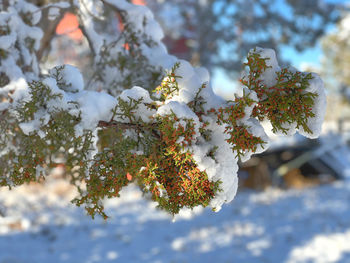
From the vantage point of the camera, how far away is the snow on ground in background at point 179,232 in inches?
268

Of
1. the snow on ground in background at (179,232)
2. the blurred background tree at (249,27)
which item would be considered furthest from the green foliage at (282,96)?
the blurred background tree at (249,27)

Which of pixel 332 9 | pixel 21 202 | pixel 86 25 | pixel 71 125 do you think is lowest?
pixel 71 125

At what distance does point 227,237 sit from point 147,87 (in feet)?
19.5

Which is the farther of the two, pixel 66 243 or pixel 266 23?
pixel 266 23

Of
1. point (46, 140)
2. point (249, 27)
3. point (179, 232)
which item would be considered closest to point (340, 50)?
point (249, 27)

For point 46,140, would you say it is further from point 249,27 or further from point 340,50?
point 340,50

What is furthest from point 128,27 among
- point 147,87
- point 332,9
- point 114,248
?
point 332,9

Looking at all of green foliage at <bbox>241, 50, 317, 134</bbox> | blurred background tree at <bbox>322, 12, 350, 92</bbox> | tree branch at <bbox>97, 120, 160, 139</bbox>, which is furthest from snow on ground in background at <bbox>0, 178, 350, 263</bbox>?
blurred background tree at <bbox>322, 12, 350, 92</bbox>

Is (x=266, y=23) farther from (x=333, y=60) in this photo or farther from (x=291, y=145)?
(x=333, y=60)

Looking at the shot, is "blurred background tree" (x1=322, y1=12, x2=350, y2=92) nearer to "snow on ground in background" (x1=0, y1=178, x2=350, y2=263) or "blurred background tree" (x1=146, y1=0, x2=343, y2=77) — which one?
"blurred background tree" (x1=146, y1=0, x2=343, y2=77)

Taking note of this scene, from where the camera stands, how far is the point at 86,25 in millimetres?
3455

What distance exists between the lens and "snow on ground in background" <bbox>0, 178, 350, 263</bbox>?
268 inches

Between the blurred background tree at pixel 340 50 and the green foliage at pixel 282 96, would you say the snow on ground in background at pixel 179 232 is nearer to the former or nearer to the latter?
the green foliage at pixel 282 96

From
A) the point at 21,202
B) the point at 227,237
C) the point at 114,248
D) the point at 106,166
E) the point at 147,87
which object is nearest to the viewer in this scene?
the point at 106,166
